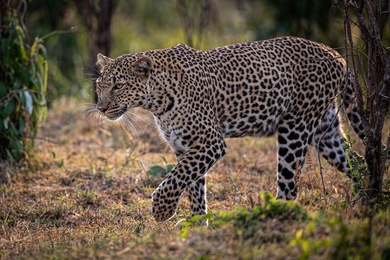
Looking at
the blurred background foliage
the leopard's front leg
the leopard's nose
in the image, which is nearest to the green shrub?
the leopard's nose

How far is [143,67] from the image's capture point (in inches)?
305

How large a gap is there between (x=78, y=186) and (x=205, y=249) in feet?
14.5

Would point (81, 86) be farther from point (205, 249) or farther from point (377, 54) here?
point (205, 249)

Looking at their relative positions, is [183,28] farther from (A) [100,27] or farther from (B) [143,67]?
(B) [143,67]

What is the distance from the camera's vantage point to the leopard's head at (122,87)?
7.72m

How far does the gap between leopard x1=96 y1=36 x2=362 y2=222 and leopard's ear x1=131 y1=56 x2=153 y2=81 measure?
0.01m

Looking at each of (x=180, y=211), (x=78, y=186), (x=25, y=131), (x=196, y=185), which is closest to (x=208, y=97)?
(x=196, y=185)

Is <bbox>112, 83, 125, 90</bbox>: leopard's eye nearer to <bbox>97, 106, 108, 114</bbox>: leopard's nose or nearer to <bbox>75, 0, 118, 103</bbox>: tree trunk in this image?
<bbox>97, 106, 108, 114</bbox>: leopard's nose

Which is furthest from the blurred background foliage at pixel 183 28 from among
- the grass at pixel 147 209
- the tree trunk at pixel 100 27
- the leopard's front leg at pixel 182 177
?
the leopard's front leg at pixel 182 177

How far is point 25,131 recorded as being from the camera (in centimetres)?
1018

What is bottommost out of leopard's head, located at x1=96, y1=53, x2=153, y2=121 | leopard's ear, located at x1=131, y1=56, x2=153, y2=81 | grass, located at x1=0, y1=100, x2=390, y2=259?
grass, located at x1=0, y1=100, x2=390, y2=259

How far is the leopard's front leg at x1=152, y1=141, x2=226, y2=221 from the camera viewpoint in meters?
7.48

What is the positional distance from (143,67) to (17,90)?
2637 mm

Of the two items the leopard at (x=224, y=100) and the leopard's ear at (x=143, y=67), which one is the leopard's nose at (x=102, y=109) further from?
the leopard's ear at (x=143, y=67)
